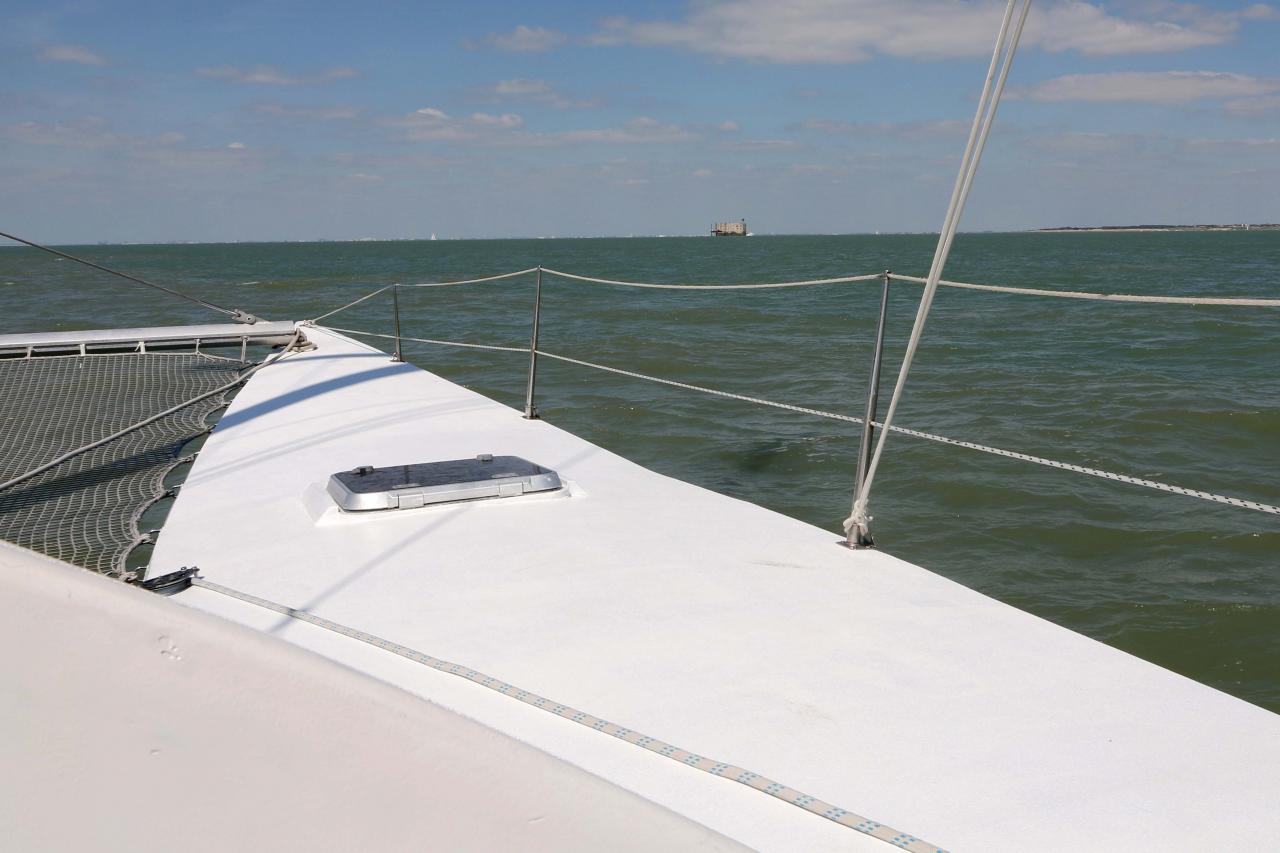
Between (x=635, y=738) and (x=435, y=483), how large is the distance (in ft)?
5.11

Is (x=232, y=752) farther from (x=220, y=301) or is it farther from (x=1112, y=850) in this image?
(x=220, y=301)

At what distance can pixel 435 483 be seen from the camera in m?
3.07

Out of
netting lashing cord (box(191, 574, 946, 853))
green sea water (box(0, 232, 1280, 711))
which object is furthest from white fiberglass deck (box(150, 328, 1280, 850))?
green sea water (box(0, 232, 1280, 711))

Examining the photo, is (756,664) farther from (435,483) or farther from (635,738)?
(435,483)

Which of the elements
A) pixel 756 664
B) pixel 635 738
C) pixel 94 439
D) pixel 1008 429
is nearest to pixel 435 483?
pixel 756 664

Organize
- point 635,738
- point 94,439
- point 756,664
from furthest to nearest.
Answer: point 94,439
point 756,664
point 635,738

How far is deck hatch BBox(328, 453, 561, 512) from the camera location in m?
2.97

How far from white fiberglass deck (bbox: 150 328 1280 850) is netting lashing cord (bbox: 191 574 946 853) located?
19mm

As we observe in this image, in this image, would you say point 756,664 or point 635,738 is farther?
point 756,664

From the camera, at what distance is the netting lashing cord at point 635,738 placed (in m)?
1.44

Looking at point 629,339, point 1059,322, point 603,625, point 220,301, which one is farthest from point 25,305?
point 603,625

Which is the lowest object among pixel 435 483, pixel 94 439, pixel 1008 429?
pixel 1008 429

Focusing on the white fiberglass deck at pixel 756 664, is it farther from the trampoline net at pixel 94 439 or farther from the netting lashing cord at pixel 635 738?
the trampoline net at pixel 94 439

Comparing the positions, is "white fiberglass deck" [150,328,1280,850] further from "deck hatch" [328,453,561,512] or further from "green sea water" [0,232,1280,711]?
"green sea water" [0,232,1280,711]
